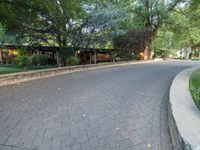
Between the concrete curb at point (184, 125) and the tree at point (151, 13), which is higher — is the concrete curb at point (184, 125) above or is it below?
below

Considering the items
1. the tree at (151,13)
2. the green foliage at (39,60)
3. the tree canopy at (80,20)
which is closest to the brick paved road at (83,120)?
the tree canopy at (80,20)

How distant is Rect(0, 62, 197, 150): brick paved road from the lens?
3416 millimetres

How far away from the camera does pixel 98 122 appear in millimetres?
4266

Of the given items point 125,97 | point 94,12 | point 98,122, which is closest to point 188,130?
point 98,122

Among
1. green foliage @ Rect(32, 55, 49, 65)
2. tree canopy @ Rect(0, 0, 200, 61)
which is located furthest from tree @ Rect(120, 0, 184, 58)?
green foliage @ Rect(32, 55, 49, 65)

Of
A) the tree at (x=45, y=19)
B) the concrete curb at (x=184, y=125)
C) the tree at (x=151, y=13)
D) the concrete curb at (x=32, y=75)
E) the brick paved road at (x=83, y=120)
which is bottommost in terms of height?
the brick paved road at (x=83, y=120)

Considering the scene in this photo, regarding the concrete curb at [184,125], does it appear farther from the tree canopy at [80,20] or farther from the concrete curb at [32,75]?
the tree canopy at [80,20]

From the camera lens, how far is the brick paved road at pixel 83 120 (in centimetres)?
342

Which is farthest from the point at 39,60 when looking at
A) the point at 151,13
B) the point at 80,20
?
the point at 151,13

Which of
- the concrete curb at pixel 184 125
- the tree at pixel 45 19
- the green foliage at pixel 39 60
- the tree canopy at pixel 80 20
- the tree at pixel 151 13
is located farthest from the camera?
the tree at pixel 151 13

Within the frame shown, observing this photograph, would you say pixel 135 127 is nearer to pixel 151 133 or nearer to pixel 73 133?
pixel 151 133

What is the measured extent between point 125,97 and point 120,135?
8.97 feet

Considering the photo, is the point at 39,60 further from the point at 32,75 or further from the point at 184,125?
the point at 184,125

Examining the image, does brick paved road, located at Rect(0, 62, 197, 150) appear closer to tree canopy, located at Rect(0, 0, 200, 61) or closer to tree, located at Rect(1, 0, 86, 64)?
tree, located at Rect(1, 0, 86, 64)
